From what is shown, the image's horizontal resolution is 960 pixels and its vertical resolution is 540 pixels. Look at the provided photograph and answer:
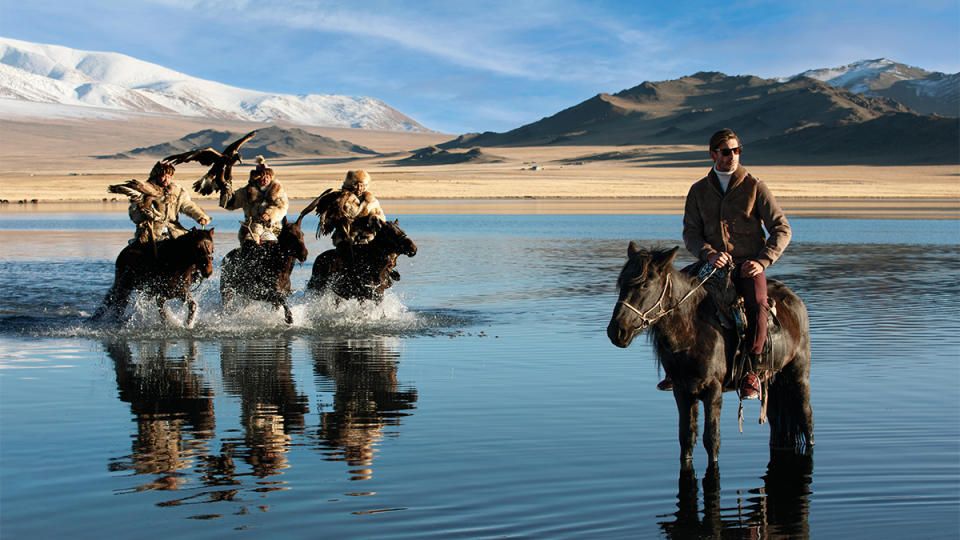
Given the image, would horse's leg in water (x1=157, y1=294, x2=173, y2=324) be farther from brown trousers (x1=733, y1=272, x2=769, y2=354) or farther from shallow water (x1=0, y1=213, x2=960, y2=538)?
brown trousers (x1=733, y1=272, x2=769, y2=354)

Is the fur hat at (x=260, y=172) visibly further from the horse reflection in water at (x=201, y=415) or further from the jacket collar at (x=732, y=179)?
the jacket collar at (x=732, y=179)

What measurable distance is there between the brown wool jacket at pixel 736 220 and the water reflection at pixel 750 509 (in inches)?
49.7

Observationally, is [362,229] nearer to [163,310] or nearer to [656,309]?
[163,310]

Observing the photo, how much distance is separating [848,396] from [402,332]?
18.8 ft

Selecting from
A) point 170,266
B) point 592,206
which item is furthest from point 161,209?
point 592,206

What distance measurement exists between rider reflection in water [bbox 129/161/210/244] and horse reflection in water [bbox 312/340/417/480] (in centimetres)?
265

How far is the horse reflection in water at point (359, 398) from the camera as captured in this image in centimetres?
674

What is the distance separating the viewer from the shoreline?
44.5 m

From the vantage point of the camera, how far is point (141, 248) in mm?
12625

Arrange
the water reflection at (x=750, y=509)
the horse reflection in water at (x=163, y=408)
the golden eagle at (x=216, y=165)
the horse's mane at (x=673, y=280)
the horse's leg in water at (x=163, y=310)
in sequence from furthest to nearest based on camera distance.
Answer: the golden eagle at (x=216, y=165) → the horse's leg in water at (x=163, y=310) → the horse reflection in water at (x=163, y=408) → the horse's mane at (x=673, y=280) → the water reflection at (x=750, y=509)

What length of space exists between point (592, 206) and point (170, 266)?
39835 mm

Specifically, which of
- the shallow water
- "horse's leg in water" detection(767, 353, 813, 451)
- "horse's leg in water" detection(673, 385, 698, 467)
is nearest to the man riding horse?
"horse's leg in water" detection(673, 385, 698, 467)

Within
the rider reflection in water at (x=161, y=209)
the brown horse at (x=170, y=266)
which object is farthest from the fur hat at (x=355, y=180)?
the brown horse at (x=170, y=266)

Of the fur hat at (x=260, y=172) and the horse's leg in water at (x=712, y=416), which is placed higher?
the fur hat at (x=260, y=172)
